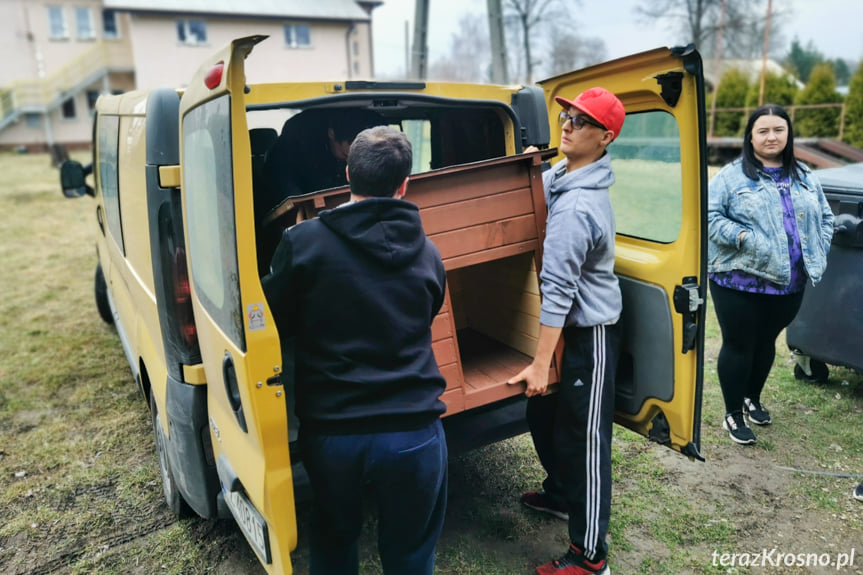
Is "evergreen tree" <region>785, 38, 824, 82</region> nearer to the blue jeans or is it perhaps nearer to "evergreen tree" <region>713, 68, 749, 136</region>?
"evergreen tree" <region>713, 68, 749, 136</region>

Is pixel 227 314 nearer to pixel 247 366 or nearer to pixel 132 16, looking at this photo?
pixel 247 366

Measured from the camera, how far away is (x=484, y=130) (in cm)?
329

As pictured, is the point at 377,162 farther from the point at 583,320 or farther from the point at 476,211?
the point at 583,320

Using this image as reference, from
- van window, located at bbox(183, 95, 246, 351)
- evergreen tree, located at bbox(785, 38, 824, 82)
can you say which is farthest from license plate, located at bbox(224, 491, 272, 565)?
evergreen tree, located at bbox(785, 38, 824, 82)

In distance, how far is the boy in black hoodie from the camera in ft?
5.72

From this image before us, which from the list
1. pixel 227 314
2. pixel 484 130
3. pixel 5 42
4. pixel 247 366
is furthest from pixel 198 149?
pixel 5 42

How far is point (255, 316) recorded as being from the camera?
Result: 1.75 meters

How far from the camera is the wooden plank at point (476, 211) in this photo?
2.29 meters

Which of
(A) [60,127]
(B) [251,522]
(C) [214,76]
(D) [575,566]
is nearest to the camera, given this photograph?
(C) [214,76]

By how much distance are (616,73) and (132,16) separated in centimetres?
3202

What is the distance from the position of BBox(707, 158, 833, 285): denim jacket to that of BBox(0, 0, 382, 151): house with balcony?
28.7m

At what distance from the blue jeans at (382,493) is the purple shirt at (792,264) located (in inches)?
88.4

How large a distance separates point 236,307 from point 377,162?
57cm

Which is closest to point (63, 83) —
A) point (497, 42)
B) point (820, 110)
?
point (497, 42)
